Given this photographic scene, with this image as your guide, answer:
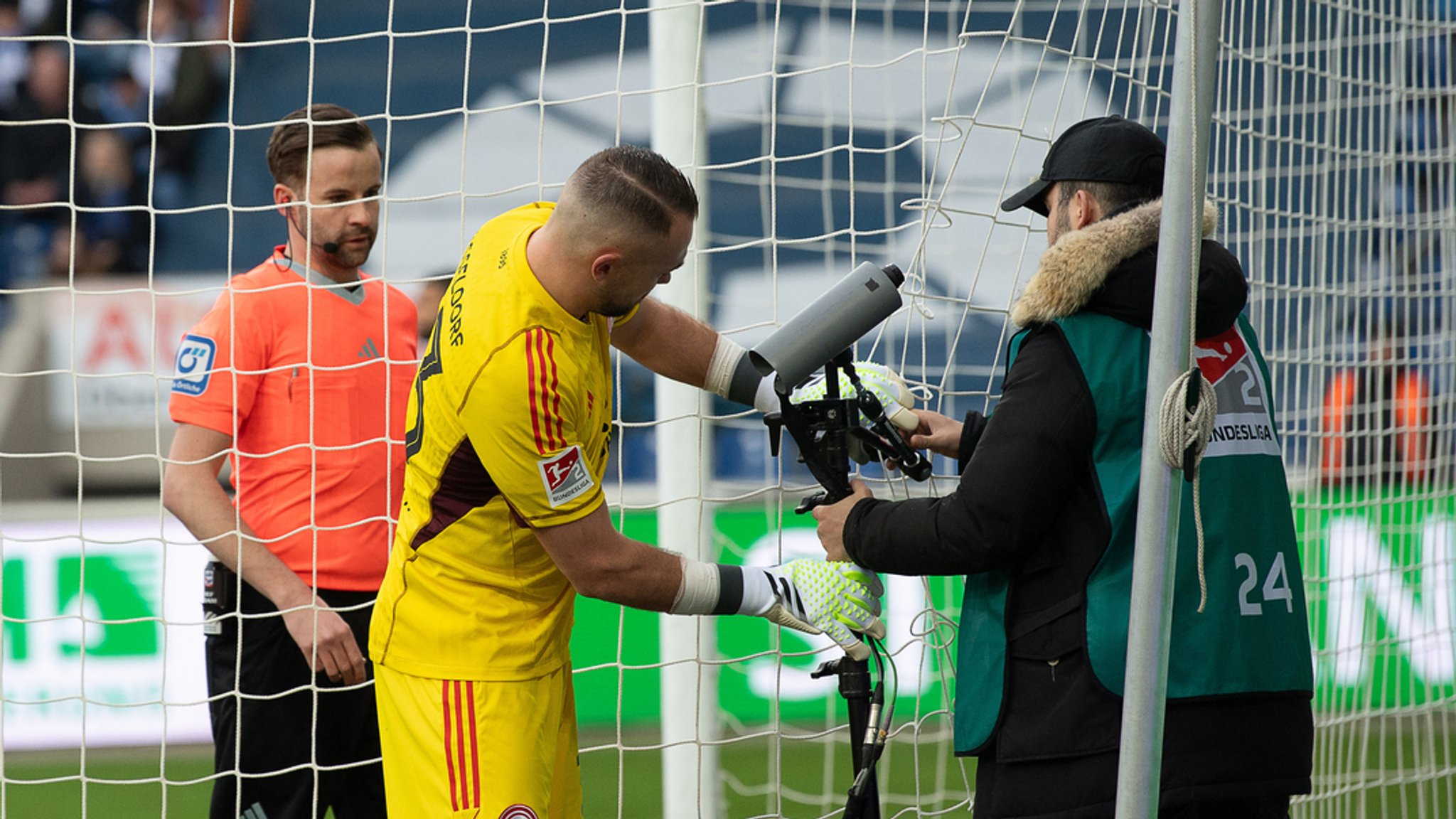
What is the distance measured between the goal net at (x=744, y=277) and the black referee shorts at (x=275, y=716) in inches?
4.4

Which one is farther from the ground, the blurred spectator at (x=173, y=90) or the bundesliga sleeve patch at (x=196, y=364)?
the blurred spectator at (x=173, y=90)

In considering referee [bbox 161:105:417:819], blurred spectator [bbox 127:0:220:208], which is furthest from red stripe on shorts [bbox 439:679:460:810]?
blurred spectator [bbox 127:0:220:208]

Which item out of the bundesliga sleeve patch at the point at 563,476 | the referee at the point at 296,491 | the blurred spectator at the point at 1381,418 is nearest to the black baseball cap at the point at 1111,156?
the bundesliga sleeve patch at the point at 563,476

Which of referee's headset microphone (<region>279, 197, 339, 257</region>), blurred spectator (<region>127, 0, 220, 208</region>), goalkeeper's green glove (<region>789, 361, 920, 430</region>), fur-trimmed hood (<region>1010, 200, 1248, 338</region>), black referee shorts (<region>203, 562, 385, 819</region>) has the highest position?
blurred spectator (<region>127, 0, 220, 208</region>)

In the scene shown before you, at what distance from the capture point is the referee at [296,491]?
2.76 metres

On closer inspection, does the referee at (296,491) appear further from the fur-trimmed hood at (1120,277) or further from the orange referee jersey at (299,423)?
the fur-trimmed hood at (1120,277)

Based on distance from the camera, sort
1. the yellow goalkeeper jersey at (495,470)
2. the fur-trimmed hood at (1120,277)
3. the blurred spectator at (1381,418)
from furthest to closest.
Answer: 1. the blurred spectator at (1381,418)
2. the yellow goalkeeper jersey at (495,470)
3. the fur-trimmed hood at (1120,277)

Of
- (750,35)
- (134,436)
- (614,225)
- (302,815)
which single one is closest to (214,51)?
(134,436)

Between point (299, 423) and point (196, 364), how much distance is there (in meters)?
0.24

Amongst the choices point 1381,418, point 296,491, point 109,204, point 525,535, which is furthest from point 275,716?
point 109,204

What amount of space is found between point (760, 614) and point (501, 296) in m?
0.65

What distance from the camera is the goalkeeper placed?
2.01 meters

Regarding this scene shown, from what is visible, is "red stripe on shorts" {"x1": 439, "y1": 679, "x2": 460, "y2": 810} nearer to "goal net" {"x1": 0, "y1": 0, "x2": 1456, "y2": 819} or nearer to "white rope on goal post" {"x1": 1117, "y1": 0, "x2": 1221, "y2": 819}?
"goal net" {"x1": 0, "y1": 0, "x2": 1456, "y2": 819}

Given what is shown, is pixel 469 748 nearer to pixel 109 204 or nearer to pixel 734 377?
pixel 734 377
